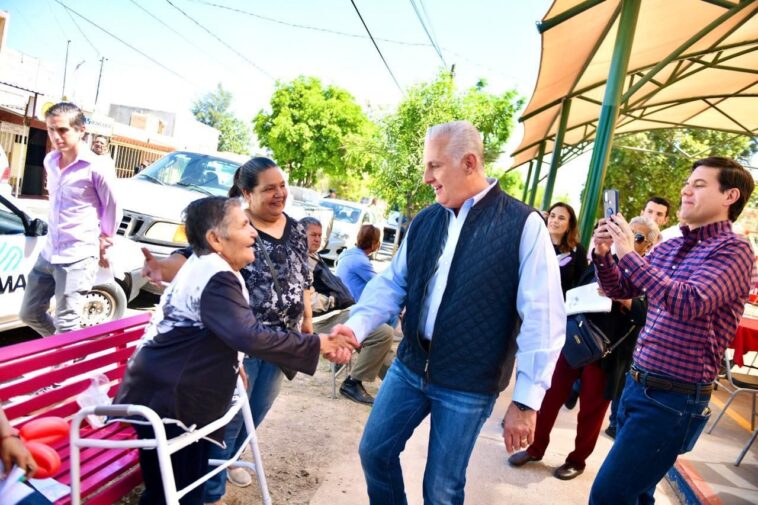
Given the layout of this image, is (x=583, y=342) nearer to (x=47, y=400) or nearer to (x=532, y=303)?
(x=532, y=303)

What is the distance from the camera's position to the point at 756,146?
26.6 meters

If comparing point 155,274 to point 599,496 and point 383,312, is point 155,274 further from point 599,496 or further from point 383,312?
point 599,496

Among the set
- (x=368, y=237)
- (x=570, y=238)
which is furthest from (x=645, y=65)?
(x=368, y=237)

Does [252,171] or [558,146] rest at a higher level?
[558,146]

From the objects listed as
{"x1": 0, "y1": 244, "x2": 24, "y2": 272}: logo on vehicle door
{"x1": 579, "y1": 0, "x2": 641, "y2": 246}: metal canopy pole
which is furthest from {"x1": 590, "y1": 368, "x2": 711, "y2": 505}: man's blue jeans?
{"x1": 0, "y1": 244, "x2": 24, "y2": 272}: logo on vehicle door

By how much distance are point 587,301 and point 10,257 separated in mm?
4671

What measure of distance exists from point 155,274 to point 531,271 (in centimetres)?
180

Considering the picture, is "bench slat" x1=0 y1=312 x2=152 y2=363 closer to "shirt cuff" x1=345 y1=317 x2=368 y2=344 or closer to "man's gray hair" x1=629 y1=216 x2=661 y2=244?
"shirt cuff" x1=345 y1=317 x2=368 y2=344

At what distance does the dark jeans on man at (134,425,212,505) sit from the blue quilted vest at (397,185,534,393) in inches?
39.4

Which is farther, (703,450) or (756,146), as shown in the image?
(756,146)

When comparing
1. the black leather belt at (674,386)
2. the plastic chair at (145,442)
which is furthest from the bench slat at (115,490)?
the black leather belt at (674,386)

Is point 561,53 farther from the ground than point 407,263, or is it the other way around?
point 561,53

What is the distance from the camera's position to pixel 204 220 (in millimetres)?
2250

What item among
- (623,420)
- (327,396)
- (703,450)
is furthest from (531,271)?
(703,450)
